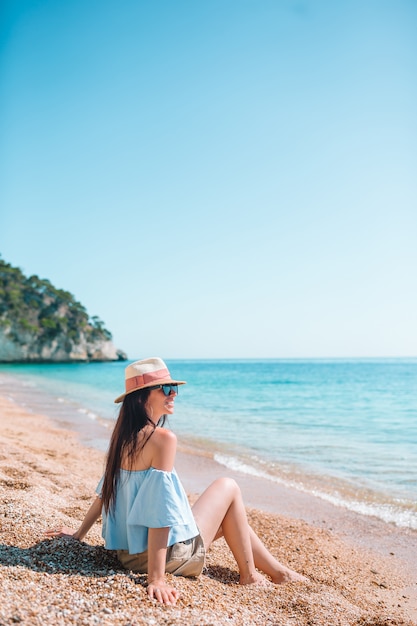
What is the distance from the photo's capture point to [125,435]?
10.7 ft

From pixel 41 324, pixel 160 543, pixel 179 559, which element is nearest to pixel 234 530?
pixel 179 559

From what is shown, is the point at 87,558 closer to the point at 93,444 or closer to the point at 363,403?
the point at 93,444

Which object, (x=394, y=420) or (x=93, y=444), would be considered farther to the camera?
(x=394, y=420)

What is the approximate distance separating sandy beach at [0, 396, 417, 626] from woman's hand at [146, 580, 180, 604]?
52mm

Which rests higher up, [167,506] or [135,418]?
[135,418]

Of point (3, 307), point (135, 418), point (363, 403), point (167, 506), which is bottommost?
point (363, 403)

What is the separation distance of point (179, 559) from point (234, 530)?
0.57 meters

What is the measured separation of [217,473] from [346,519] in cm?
Answer: 283

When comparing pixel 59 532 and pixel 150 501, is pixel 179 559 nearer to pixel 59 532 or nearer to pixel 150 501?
pixel 150 501

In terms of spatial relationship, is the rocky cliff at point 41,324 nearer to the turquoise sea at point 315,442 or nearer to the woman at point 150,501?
the turquoise sea at point 315,442

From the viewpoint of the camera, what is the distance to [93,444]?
11.3m

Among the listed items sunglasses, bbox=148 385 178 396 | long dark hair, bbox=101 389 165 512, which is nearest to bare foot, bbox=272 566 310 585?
long dark hair, bbox=101 389 165 512

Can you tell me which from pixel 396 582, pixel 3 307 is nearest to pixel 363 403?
pixel 396 582

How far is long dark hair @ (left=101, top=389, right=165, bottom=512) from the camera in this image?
3254mm
